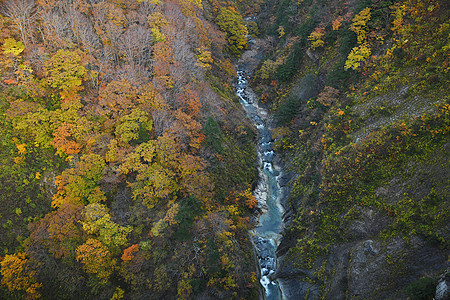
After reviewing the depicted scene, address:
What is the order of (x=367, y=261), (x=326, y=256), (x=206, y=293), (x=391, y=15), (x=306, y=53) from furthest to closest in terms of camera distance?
(x=306, y=53)
(x=391, y=15)
(x=326, y=256)
(x=206, y=293)
(x=367, y=261)

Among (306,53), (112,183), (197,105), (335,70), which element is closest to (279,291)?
(112,183)

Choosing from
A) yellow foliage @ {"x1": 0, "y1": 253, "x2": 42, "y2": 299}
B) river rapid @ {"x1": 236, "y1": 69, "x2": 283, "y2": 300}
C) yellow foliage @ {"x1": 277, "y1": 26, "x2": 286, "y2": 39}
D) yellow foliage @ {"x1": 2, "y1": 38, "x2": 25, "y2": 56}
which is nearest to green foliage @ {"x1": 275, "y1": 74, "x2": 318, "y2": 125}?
river rapid @ {"x1": 236, "y1": 69, "x2": 283, "y2": 300}

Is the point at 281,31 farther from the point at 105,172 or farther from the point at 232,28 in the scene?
the point at 105,172

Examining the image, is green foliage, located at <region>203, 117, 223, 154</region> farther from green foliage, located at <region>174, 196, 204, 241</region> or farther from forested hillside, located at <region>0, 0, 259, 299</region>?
green foliage, located at <region>174, 196, 204, 241</region>

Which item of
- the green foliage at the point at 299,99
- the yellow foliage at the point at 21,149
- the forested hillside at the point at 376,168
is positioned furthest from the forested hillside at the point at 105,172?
the green foliage at the point at 299,99

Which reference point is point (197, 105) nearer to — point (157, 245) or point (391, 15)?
point (157, 245)

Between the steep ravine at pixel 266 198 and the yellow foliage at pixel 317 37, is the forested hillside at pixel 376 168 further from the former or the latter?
the yellow foliage at pixel 317 37

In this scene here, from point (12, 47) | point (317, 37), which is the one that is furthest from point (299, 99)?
point (12, 47)
